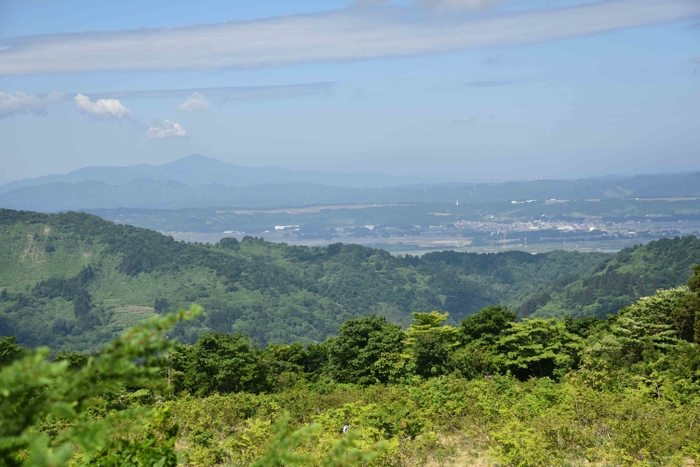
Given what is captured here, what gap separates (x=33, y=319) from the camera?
89.4 meters

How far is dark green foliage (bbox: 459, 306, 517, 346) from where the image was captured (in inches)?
889

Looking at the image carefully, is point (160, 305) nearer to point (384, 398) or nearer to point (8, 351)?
point (8, 351)

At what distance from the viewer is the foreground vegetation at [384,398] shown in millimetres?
2121

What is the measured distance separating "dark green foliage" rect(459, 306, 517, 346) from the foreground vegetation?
57mm

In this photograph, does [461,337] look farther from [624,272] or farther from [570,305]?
[624,272]

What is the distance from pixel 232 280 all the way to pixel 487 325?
301 feet

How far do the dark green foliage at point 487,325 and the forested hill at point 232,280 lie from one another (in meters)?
63.9

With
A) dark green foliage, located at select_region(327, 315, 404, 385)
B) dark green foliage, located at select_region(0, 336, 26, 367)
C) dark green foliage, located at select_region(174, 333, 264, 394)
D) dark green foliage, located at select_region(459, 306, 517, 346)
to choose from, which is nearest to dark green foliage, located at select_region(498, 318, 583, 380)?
dark green foliage, located at select_region(459, 306, 517, 346)

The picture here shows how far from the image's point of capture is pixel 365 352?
22.0m

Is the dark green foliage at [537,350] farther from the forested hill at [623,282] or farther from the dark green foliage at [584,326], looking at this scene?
the forested hill at [623,282]

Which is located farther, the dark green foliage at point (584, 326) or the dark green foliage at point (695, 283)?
the dark green foliage at point (584, 326)

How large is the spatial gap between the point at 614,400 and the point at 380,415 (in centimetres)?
437

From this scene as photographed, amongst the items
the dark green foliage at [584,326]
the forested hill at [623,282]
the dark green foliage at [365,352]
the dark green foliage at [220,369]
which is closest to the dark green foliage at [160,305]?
the forested hill at [623,282]

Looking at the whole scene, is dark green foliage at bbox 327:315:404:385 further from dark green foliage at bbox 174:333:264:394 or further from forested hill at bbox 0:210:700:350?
forested hill at bbox 0:210:700:350
